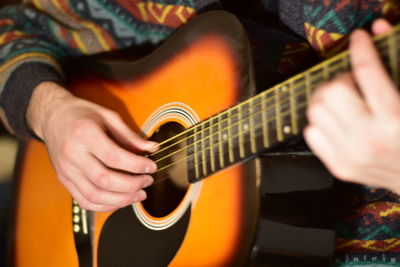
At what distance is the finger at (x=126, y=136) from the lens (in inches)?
29.0

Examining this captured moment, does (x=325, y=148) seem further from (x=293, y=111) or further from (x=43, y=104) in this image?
(x=43, y=104)

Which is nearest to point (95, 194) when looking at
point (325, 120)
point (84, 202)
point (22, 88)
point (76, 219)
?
point (84, 202)

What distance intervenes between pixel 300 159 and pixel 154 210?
10.7 inches

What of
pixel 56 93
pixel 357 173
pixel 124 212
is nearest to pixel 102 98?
pixel 56 93

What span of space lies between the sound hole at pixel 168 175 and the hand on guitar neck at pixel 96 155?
19mm

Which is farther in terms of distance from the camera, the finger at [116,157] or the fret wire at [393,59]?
the finger at [116,157]

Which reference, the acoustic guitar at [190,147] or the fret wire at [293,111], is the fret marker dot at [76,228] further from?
the fret wire at [293,111]

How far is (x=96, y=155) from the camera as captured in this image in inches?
29.5

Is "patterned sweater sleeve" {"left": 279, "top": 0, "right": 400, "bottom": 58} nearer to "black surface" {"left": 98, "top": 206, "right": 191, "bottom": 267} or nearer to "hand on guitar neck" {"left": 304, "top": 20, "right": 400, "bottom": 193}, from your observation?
"hand on guitar neck" {"left": 304, "top": 20, "right": 400, "bottom": 193}

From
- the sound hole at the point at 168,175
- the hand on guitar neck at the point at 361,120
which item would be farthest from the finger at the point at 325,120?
the sound hole at the point at 168,175

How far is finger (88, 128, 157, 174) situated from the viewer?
71cm

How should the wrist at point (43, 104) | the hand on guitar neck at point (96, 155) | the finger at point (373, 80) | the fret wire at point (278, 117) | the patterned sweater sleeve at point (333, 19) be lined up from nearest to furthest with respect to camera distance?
the finger at point (373, 80), the fret wire at point (278, 117), the patterned sweater sleeve at point (333, 19), the hand on guitar neck at point (96, 155), the wrist at point (43, 104)

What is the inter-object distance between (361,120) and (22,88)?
0.75 m

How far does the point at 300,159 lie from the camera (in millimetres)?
583
